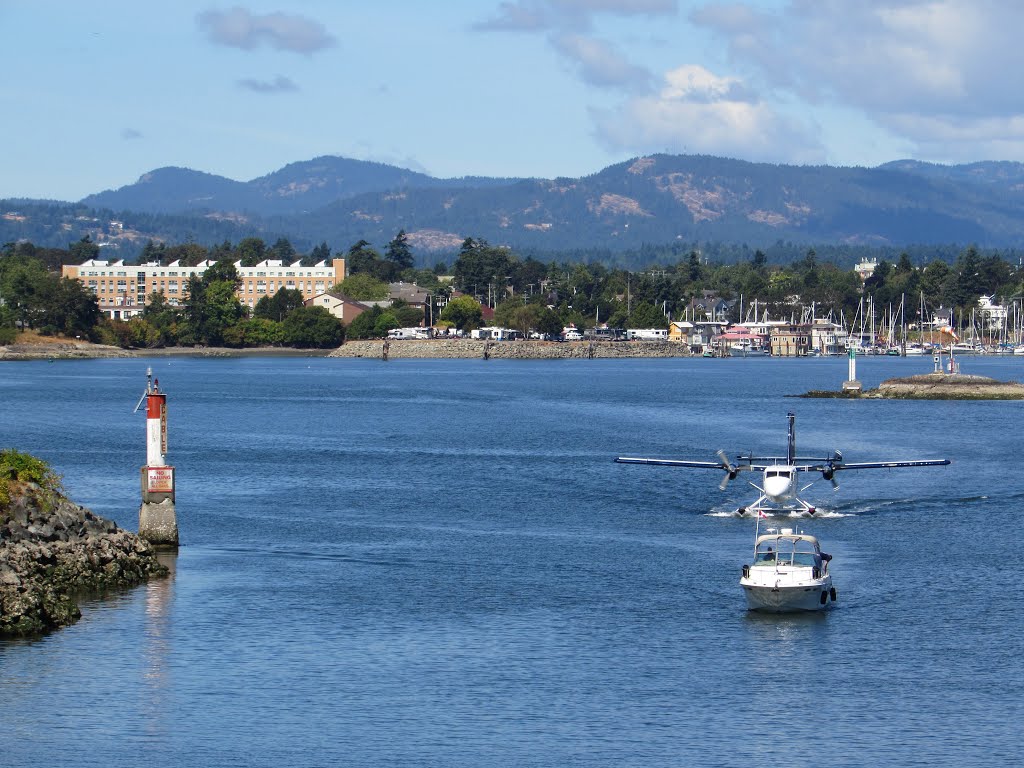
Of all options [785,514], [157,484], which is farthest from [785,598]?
[157,484]

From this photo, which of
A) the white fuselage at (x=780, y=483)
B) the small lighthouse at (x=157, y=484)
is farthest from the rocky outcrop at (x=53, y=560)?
the white fuselage at (x=780, y=483)

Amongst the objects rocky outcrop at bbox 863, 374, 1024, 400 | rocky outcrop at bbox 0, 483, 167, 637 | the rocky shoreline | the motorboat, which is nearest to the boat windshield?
the motorboat

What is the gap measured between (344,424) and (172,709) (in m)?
79.5

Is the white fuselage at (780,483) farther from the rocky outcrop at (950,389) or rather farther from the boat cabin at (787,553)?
the rocky outcrop at (950,389)

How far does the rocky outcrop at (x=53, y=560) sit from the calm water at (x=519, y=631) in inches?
37.4

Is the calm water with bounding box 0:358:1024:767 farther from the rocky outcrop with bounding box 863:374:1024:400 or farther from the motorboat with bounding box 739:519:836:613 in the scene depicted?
the rocky outcrop with bounding box 863:374:1024:400

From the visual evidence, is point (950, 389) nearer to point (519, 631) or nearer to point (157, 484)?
point (157, 484)

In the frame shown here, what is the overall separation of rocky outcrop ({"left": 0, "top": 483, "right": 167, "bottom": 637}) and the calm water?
3.12ft

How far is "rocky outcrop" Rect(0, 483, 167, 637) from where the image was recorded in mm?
39250

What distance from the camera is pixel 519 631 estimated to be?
40406 mm

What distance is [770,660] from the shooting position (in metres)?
38.0

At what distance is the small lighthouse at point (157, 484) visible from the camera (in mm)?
49000

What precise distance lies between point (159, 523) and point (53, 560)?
7.32 m

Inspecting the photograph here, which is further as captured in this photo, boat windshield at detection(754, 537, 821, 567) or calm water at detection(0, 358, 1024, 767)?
boat windshield at detection(754, 537, 821, 567)
